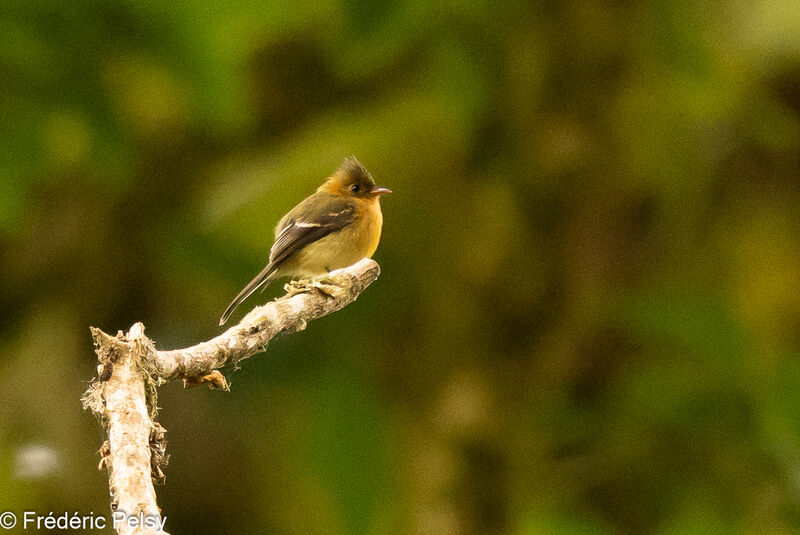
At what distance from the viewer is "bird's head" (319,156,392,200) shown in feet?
7.71

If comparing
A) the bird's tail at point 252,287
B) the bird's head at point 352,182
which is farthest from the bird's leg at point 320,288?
the bird's head at point 352,182

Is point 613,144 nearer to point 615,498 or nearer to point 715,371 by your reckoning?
point 715,371

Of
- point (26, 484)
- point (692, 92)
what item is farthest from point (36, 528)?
point (692, 92)

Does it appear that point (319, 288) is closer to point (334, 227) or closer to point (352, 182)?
point (334, 227)

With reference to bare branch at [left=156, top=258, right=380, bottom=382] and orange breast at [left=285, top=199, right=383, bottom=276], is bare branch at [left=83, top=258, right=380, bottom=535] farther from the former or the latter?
orange breast at [left=285, top=199, right=383, bottom=276]

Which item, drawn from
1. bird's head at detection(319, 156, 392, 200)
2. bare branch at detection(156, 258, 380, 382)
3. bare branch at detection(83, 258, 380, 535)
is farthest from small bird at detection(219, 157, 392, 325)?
bare branch at detection(83, 258, 380, 535)

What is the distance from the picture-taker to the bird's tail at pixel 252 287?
1768 millimetres

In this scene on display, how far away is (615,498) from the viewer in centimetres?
201

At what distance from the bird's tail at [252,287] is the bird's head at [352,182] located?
428mm

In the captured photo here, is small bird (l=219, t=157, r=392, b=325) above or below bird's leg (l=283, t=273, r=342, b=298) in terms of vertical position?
Answer: above

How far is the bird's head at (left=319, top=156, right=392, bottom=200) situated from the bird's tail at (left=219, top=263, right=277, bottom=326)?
43 cm

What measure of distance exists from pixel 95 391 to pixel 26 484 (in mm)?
823

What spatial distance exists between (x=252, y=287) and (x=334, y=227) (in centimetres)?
46

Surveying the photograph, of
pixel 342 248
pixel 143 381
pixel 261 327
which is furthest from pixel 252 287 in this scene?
pixel 143 381
